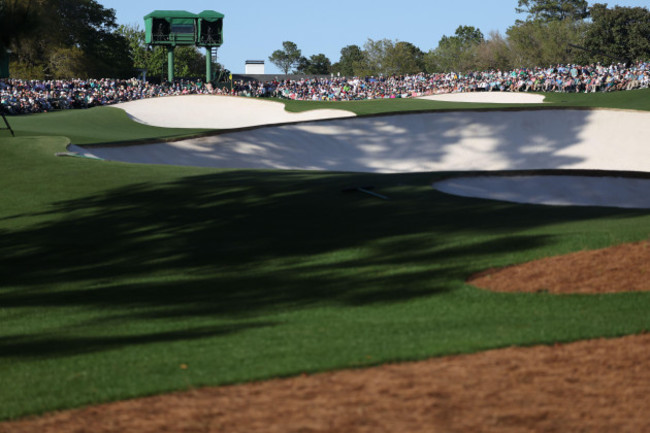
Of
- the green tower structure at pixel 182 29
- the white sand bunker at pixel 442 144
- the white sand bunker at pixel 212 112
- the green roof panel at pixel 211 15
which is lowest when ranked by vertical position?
the white sand bunker at pixel 442 144

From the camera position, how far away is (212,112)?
50250 millimetres

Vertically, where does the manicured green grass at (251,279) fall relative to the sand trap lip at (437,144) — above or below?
below

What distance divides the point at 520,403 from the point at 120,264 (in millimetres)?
9184

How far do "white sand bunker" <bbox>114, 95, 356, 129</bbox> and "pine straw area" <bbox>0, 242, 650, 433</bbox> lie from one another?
37086mm

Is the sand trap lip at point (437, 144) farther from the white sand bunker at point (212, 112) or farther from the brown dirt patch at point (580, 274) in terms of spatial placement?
the brown dirt patch at point (580, 274)

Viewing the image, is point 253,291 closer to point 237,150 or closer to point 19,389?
point 19,389

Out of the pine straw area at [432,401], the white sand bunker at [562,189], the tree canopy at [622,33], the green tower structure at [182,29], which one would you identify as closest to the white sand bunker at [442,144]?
the white sand bunker at [562,189]

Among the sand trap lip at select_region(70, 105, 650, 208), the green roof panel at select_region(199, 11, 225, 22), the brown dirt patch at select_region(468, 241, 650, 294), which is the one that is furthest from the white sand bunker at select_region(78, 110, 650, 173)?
the green roof panel at select_region(199, 11, 225, 22)

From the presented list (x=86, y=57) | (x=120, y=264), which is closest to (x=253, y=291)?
(x=120, y=264)

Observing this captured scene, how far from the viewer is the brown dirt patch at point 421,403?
231 inches

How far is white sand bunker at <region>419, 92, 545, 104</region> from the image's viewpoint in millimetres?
50316

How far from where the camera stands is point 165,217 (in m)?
16.6

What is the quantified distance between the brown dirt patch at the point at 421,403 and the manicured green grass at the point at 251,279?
0.34 metres

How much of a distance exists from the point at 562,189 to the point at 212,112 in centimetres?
3272
